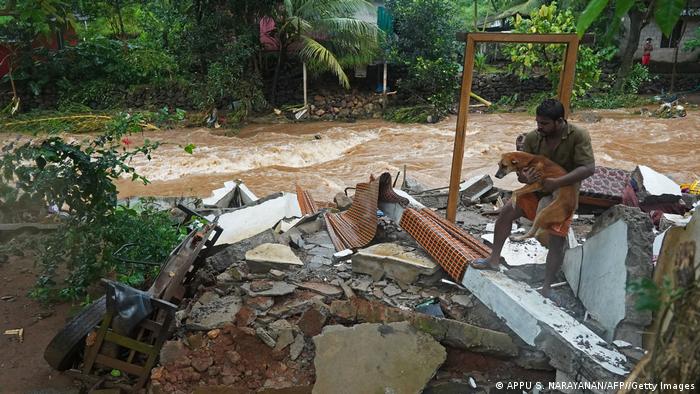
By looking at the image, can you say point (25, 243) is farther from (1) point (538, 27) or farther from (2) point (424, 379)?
(1) point (538, 27)

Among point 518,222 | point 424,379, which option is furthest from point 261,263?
point 518,222

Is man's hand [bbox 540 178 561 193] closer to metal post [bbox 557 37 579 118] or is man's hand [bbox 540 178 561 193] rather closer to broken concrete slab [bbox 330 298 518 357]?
broken concrete slab [bbox 330 298 518 357]

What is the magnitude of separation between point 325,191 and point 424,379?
7.43 metres

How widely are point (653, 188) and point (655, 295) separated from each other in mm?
4857

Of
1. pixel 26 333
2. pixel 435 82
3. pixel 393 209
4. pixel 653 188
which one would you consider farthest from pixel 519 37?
pixel 435 82

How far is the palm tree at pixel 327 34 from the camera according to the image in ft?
50.2

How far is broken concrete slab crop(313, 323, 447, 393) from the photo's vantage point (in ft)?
9.46

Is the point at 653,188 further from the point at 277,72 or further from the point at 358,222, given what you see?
the point at 277,72

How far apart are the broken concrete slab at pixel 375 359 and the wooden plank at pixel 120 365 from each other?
3.98 ft

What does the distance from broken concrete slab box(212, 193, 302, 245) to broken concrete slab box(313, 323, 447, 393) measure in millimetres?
2025

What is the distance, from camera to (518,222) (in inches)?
193

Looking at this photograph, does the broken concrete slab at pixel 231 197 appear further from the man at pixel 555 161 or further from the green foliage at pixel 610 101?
the green foliage at pixel 610 101

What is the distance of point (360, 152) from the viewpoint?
13266 millimetres

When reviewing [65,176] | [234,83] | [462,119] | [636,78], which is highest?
[636,78]
